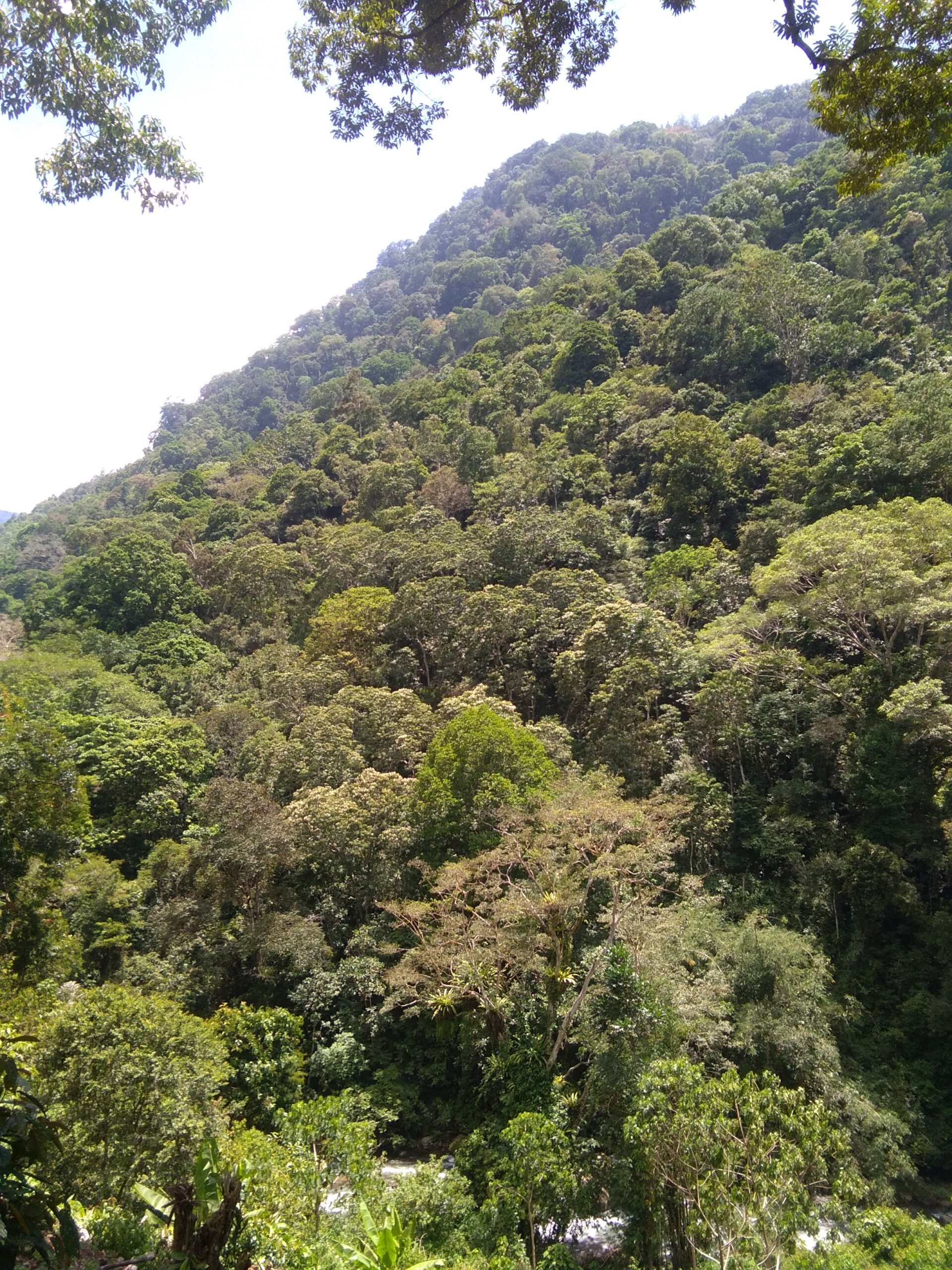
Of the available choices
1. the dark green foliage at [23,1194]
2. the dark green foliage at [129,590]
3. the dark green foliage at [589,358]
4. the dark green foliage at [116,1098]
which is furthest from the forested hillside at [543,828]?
the dark green foliage at [589,358]

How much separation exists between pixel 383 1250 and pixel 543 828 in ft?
21.2

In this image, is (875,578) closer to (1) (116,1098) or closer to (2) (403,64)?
(2) (403,64)

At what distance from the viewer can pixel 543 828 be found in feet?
38.7

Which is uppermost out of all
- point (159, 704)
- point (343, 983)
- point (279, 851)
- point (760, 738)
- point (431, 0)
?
point (431, 0)

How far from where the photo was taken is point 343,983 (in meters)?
12.5

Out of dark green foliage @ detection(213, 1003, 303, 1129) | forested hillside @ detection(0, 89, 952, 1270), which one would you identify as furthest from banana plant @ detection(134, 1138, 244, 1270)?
dark green foliage @ detection(213, 1003, 303, 1129)

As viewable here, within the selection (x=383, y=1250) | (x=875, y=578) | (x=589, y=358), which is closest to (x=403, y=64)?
(x=383, y=1250)

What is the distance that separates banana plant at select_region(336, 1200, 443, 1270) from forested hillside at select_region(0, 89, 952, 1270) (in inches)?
1.9

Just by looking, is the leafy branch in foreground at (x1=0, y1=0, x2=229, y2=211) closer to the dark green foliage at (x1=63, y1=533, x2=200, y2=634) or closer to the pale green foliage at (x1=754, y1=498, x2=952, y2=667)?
the pale green foliage at (x1=754, y1=498, x2=952, y2=667)

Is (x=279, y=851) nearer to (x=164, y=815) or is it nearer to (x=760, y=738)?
(x=164, y=815)

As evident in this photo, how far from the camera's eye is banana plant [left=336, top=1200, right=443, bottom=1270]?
19.4ft

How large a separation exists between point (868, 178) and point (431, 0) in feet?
11.7

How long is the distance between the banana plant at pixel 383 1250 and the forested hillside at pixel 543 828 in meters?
0.05

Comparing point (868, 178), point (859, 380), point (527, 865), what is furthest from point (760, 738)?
point (859, 380)
